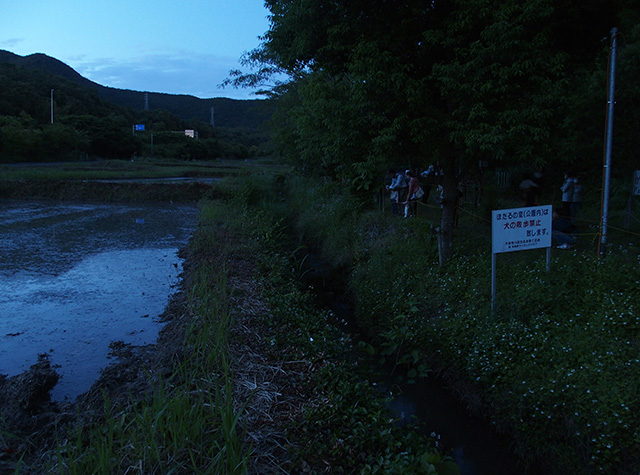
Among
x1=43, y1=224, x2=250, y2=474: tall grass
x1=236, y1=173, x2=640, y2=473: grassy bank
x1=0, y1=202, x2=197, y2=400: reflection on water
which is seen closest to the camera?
x1=43, y1=224, x2=250, y2=474: tall grass

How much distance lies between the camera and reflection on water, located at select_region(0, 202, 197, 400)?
6129mm

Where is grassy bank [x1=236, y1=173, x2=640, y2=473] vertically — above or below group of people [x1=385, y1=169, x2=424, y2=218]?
below

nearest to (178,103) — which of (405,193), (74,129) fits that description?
(74,129)

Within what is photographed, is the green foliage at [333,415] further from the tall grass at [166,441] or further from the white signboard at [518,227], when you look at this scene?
the white signboard at [518,227]

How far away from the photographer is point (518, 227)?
6207 millimetres

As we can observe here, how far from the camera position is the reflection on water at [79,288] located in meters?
6.13

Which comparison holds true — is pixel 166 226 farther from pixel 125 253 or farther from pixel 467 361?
pixel 467 361

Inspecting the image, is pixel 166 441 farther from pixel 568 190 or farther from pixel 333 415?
pixel 568 190

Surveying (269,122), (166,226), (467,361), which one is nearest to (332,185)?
(166,226)

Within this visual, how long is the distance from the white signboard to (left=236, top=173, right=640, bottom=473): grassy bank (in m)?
0.69

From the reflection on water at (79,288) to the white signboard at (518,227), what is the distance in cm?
499

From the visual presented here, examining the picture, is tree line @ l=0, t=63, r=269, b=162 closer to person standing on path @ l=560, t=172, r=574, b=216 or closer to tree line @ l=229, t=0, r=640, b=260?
person standing on path @ l=560, t=172, r=574, b=216

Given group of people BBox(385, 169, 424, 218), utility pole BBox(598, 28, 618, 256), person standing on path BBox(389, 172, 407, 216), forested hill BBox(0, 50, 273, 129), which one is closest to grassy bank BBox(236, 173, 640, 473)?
utility pole BBox(598, 28, 618, 256)

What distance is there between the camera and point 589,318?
5.57 metres
